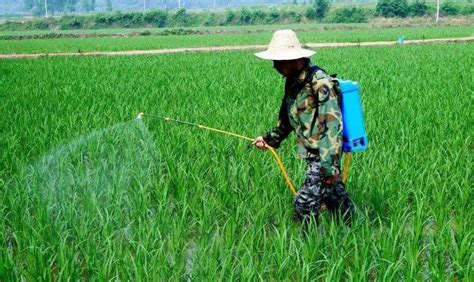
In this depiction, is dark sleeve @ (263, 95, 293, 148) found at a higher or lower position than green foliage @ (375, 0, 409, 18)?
lower

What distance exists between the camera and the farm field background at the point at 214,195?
249 centimetres

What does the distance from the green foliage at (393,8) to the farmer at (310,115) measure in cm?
5421

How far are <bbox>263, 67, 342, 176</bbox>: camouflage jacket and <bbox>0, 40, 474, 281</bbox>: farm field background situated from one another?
14.3 inches

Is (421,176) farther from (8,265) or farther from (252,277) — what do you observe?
(8,265)

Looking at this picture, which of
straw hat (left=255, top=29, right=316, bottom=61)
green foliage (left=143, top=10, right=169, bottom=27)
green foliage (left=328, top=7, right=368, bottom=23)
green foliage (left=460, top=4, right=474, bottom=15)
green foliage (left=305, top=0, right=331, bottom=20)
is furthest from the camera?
green foliage (left=143, top=10, right=169, bottom=27)

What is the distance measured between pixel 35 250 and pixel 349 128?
1.64m

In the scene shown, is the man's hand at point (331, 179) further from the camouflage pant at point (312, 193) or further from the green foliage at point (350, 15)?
the green foliage at point (350, 15)

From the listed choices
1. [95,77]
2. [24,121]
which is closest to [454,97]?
[24,121]

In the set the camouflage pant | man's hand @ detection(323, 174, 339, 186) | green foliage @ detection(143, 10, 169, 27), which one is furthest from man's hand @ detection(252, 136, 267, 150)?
green foliage @ detection(143, 10, 169, 27)

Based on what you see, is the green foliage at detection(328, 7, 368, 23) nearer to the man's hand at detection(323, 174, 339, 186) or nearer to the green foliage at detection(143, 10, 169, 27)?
the green foliage at detection(143, 10, 169, 27)

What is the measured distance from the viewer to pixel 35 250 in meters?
2.53

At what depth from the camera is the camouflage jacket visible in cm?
276

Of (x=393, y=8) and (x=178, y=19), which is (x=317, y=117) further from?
(x=178, y=19)

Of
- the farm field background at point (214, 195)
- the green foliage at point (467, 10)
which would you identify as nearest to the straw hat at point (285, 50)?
the farm field background at point (214, 195)
